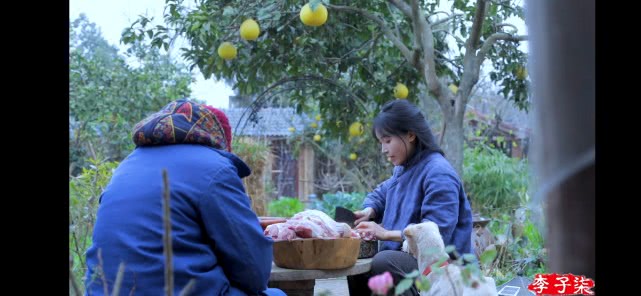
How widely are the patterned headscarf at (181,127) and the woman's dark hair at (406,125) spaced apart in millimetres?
1120

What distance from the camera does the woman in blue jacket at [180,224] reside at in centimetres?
202

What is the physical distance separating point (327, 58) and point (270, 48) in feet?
1.74

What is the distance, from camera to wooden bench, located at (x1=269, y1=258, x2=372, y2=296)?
2.47 meters

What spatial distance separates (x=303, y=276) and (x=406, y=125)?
1.01 metres

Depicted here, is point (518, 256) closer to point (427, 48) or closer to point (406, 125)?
point (427, 48)

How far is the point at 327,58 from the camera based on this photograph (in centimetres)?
514

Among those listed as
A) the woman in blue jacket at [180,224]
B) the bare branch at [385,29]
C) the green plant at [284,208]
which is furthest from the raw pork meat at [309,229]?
the green plant at [284,208]

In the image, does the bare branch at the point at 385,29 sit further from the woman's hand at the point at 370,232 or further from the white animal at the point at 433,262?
the white animal at the point at 433,262

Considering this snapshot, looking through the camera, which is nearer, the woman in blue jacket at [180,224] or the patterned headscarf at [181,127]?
the woman in blue jacket at [180,224]

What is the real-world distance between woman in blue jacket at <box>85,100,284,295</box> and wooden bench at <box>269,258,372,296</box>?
0.30 meters

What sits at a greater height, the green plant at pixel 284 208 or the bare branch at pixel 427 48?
the bare branch at pixel 427 48

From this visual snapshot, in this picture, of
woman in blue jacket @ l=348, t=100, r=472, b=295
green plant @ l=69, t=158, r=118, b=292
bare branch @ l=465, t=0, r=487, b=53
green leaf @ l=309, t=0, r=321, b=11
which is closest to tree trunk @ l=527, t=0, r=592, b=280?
woman in blue jacket @ l=348, t=100, r=472, b=295

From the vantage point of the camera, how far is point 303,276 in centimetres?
248
